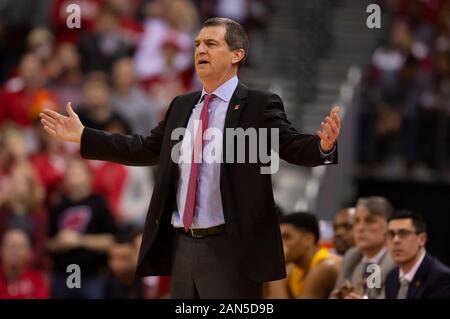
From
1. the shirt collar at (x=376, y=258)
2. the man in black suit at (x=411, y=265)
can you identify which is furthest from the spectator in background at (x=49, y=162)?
the man in black suit at (x=411, y=265)

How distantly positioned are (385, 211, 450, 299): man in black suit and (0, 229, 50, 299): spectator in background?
3.23m

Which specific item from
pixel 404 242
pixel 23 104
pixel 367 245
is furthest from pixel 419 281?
pixel 23 104

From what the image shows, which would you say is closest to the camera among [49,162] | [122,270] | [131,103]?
[122,270]

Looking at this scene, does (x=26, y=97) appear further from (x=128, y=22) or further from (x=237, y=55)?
(x=237, y=55)

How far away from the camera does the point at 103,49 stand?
11.6 m

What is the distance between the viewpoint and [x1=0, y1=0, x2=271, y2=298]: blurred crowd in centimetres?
877

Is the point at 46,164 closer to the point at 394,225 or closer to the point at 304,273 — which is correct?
the point at 304,273

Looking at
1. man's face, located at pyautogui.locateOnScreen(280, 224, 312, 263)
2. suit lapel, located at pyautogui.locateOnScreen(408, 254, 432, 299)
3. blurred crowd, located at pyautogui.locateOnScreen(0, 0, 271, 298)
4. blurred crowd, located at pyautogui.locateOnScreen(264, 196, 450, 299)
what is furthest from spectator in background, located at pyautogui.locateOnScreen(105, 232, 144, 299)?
suit lapel, located at pyautogui.locateOnScreen(408, 254, 432, 299)

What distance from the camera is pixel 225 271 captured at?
453cm

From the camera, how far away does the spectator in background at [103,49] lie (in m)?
11.6

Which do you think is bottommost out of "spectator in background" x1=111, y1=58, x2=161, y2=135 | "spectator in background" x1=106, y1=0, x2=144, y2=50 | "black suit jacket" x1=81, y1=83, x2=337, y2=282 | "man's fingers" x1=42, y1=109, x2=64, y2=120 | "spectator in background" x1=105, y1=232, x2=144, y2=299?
"spectator in background" x1=105, y1=232, x2=144, y2=299

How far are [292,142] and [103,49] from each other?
24.2ft

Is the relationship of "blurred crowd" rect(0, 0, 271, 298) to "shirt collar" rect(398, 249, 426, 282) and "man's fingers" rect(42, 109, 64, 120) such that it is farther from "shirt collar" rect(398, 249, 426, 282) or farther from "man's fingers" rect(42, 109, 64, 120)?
"man's fingers" rect(42, 109, 64, 120)

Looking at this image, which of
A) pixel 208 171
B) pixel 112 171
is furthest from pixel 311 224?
pixel 112 171
